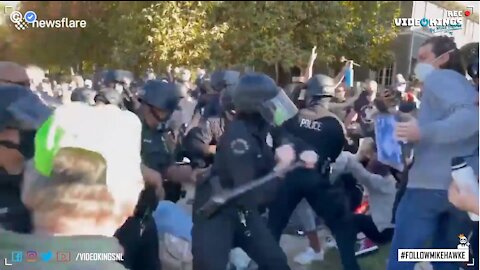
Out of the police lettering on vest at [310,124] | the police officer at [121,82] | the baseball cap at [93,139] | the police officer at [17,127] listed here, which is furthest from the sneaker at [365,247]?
the police officer at [17,127]

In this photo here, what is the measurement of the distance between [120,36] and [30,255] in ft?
3.06

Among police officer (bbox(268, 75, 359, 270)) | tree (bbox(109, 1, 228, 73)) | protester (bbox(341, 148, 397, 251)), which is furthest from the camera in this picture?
protester (bbox(341, 148, 397, 251))

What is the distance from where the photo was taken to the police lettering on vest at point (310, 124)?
8.86ft

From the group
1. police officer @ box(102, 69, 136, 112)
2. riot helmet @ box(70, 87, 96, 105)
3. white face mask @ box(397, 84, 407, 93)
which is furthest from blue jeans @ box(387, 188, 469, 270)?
riot helmet @ box(70, 87, 96, 105)

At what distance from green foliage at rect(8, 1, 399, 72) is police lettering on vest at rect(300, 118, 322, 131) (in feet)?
0.76

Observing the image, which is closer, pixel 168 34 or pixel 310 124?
pixel 168 34

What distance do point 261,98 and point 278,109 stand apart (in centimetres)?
8

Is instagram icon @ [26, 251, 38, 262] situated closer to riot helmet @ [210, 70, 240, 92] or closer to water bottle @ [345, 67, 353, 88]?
riot helmet @ [210, 70, 240, 92]

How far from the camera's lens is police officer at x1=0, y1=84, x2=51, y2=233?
2.61 meters

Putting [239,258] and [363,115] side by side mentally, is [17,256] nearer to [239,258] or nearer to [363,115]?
[239,258]

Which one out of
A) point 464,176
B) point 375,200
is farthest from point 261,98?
point 464,176

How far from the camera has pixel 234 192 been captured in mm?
2672

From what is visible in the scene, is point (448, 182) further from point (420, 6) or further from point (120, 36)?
point (120, 36)

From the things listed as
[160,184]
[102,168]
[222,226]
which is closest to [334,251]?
[222,226]
